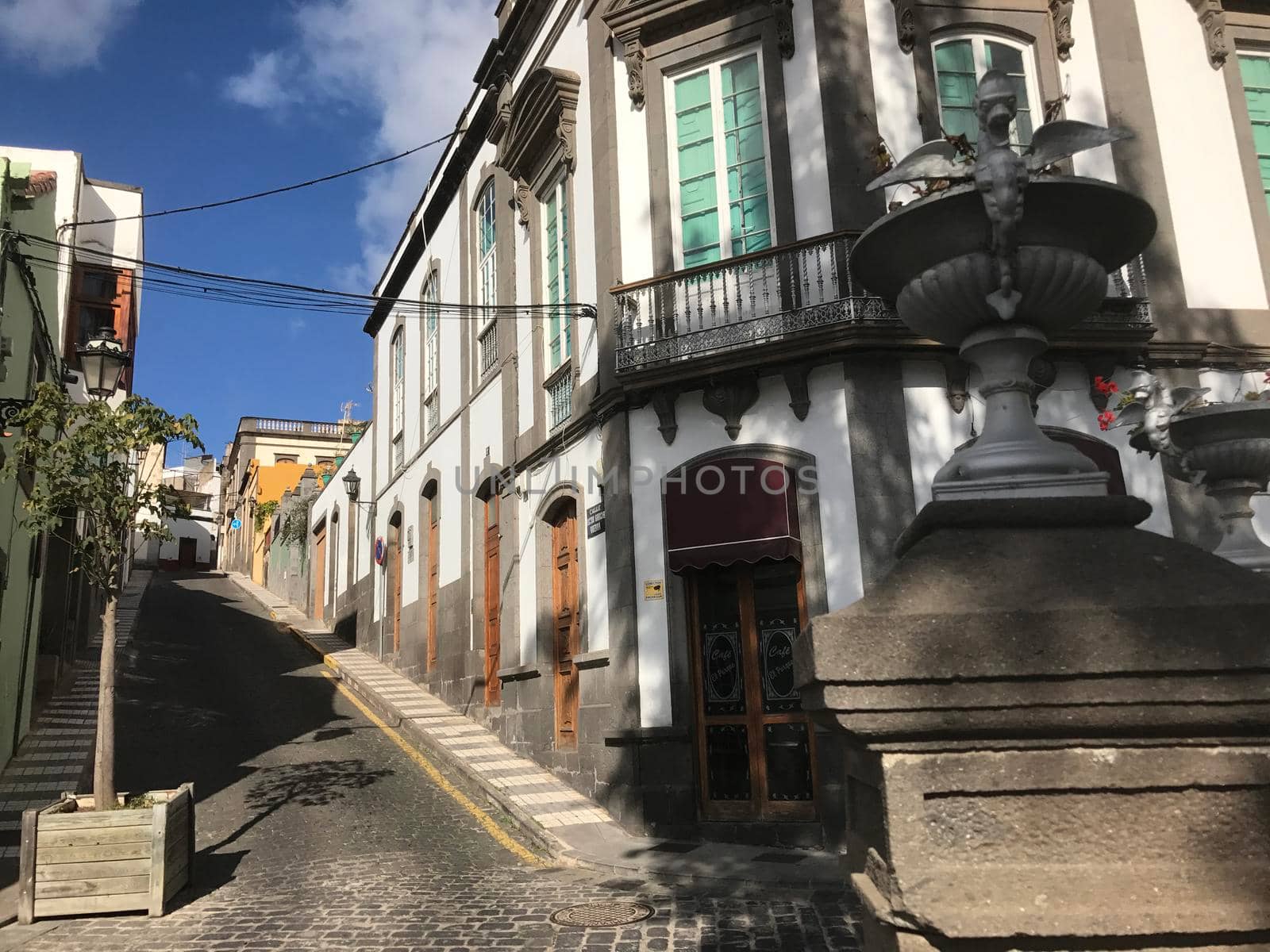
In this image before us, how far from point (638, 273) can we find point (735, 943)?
6.83 meters

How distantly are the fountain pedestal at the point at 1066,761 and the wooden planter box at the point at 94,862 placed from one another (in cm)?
602

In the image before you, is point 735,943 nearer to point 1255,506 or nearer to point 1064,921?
point 1064,921

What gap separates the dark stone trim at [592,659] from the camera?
1008 centimetres

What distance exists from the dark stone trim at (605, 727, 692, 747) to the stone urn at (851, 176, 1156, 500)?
635 centimetres

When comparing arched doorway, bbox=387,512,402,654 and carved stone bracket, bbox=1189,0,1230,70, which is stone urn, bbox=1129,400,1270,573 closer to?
carved stone bracket, bbox=1189,0,1230,70

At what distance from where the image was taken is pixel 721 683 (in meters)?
9.36

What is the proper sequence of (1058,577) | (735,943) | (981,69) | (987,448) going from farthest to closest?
(981,69), (735,943), (987,448), (1058,577)

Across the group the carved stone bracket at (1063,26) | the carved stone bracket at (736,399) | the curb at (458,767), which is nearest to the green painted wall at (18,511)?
the curb at (458,767)

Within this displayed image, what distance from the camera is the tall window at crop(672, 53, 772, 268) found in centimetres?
1025

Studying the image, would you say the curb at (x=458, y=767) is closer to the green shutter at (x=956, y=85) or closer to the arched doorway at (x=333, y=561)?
the arched doorway at (x=333, y=561)

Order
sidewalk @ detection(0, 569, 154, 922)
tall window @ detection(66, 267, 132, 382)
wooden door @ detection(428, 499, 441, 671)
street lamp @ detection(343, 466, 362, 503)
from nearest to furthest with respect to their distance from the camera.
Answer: sidewalk @ detection(0, 569, 154, 922), wooden door @ detection(428, 499, 441, 671), street lamp @ detection(343, 466, 362, 503), tall window @ detection(66, 267, 132, 382)

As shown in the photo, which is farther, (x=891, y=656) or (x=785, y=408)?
(x=785, y=408)

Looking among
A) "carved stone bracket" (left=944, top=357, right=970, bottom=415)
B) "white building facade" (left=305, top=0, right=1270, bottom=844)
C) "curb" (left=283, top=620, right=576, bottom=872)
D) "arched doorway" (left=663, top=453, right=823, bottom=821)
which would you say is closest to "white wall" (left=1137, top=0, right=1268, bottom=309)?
"white building facade" (left=305, top=0, right=1270, bottom=844)

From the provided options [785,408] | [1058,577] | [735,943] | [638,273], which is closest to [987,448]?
[1058,577]
